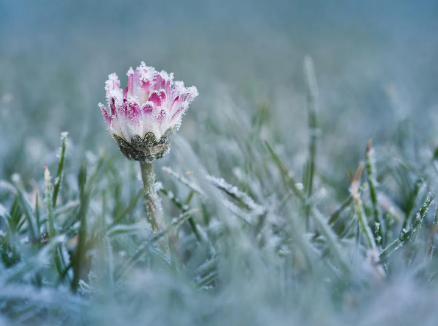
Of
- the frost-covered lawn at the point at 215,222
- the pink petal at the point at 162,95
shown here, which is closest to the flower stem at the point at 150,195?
the frost-covered lawn at the point at 215,222

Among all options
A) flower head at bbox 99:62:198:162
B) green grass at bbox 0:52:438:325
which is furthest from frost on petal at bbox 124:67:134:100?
green grass at bbox 0:52:438:325

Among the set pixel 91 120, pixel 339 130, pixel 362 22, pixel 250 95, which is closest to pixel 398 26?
pixel 362 22

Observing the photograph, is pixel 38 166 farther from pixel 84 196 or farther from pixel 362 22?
pixel 362 22

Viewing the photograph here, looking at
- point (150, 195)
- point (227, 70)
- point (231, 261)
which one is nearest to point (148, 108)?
point (150, 195)

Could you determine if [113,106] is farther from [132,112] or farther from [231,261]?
[231,261]

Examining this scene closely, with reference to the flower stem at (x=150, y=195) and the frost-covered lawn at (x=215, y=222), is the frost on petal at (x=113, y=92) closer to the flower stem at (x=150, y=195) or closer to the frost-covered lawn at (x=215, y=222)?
the frost-covered lawn at (x=215, y=222)

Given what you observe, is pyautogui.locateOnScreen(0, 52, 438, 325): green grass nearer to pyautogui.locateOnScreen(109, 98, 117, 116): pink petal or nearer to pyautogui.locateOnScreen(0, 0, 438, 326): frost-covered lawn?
pyautogui.locateOnScreen(0, 0, 438, 326): frost-covered lawn
